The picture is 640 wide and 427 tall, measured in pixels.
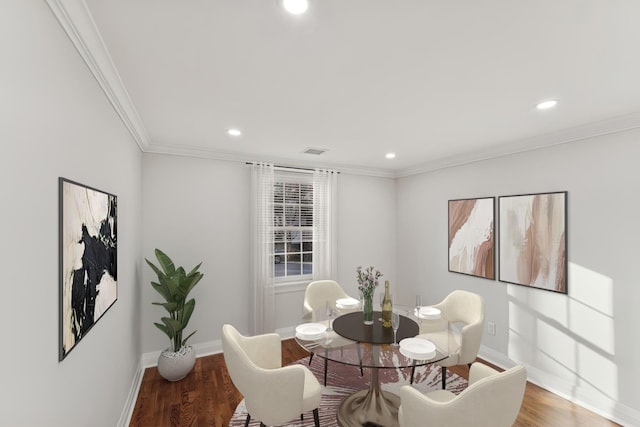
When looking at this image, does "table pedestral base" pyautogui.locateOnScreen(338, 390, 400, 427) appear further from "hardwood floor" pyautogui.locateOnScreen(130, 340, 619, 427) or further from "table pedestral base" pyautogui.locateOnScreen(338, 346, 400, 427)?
"hardwood floor" pyautogui.locateOnScreen(130, 340, 619, 427)

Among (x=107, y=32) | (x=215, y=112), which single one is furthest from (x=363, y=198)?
(x=107, y=32)

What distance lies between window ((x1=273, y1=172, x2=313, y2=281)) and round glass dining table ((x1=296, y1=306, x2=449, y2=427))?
5.03ft

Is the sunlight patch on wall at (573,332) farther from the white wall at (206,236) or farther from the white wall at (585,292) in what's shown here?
the white wall at (206,236)

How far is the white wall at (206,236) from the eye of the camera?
11.5ft

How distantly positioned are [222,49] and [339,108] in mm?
1050

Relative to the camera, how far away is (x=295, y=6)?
1.26 m

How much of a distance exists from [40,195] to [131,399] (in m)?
2.44

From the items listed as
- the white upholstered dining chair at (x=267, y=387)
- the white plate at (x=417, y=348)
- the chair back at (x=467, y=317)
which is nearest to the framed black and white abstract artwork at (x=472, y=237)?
the chair back at (x=467, y=317)

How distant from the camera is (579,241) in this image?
2.85 meters

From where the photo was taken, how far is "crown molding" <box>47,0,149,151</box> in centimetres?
121

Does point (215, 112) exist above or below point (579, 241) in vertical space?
above

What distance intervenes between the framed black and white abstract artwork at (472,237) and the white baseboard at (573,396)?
3.16ft

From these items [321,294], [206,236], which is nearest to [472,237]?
[321,294]

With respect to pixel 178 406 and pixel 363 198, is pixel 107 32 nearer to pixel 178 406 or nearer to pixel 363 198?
pixel 178 406
